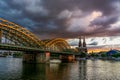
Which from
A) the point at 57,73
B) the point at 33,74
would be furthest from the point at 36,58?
the point at 33,74

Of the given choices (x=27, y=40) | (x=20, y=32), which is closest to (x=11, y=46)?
(x=20, y=32)

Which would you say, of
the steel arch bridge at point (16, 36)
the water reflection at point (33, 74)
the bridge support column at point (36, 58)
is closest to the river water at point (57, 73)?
the water reflection at point (33, 74)

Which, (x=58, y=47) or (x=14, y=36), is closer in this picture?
(x=14, y=36)

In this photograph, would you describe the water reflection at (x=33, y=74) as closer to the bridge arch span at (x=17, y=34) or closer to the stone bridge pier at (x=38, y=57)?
the bridge arch span at (x=17, y=34)

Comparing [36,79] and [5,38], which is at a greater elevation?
[5,38]

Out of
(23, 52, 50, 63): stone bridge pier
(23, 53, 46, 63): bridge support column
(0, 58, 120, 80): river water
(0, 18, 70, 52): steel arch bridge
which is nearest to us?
(0, 58, 120, 80): river water

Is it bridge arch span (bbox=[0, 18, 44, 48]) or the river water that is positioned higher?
bridge arch span (bbox=[0, 18, 44, 48])

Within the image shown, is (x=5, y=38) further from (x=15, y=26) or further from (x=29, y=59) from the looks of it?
(x=29, y=59)

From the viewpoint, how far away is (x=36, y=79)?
135ft

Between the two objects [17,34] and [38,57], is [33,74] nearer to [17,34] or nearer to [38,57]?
[17,34]

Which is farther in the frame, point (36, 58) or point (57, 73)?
point (36, 58)

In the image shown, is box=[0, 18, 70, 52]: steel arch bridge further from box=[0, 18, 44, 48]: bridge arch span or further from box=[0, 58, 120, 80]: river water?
box=[0, 58, 120, 80]: river water

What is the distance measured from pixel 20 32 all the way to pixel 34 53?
24180 millimetres

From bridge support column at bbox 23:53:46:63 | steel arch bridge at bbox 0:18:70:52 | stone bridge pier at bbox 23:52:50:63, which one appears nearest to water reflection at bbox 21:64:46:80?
steel arch bridge at bbox 0:18:70:52
